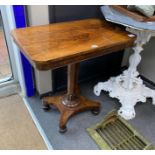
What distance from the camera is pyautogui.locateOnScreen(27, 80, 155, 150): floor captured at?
47.9 inches

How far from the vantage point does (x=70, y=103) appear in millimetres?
1361

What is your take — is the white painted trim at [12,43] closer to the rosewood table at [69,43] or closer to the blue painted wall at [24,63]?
the blue painted wall at [24,63]

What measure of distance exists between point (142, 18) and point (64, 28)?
47 centimetres

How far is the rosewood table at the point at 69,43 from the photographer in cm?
82

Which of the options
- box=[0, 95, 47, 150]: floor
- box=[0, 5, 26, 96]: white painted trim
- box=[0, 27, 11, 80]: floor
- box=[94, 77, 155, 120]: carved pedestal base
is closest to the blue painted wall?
box=[0, 5, 26, 96]: white painted trim

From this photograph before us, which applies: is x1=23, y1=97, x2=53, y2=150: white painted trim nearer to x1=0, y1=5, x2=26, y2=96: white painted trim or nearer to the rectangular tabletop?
x1=0, y1=5, x2=26, y2=96: white painted trim

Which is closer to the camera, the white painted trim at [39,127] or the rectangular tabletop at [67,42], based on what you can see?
the rectangular tabletop at [67,42]

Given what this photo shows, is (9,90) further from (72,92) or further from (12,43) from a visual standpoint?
(72,92)

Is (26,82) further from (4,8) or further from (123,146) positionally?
(123,146)

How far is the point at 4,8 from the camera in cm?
126

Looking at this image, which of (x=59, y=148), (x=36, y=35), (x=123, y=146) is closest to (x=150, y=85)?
(x=123, y=146)

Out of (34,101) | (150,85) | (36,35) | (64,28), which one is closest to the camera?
(36,35)

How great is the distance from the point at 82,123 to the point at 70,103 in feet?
0.59

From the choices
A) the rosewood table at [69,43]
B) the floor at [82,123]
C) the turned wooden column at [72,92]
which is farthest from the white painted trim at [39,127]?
the turned wooden column at [72,92]
